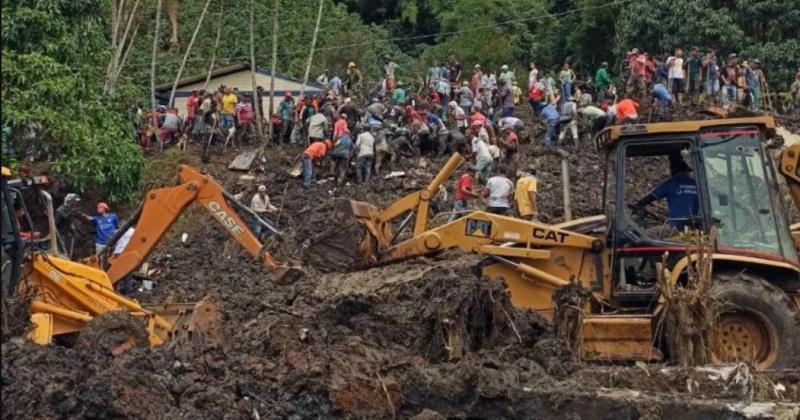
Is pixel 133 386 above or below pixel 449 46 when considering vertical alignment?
below

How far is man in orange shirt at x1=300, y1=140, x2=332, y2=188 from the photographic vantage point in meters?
27.6

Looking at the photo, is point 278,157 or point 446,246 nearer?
point 446,246

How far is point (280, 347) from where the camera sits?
38.3ft

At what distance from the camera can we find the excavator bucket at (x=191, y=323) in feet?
41.4

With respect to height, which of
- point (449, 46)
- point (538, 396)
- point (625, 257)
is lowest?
point (538, 396)

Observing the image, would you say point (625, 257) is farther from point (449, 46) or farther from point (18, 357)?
point (449, 46)

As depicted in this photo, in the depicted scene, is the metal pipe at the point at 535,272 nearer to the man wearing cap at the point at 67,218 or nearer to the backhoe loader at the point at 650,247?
the backhoe loader at the point at 650,247

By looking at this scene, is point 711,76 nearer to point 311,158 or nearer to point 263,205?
point 311,158

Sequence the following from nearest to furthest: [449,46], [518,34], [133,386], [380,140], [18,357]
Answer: [133,386]
[18,357]
[380,140]
[449,46]
[518,34]

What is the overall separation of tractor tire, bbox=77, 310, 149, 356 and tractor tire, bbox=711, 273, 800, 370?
5502 mm

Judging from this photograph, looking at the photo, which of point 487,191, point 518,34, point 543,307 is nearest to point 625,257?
point 543,307

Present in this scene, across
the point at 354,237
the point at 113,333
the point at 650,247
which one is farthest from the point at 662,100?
the point at 113,333

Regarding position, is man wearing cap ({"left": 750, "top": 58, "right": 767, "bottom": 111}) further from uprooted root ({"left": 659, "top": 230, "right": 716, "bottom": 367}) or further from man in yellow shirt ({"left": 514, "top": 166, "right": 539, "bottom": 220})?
uprooted root ({"left": 659, "top": 230, "right": 716, "bottom": 367})

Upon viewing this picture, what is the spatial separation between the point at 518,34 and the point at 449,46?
410cm
